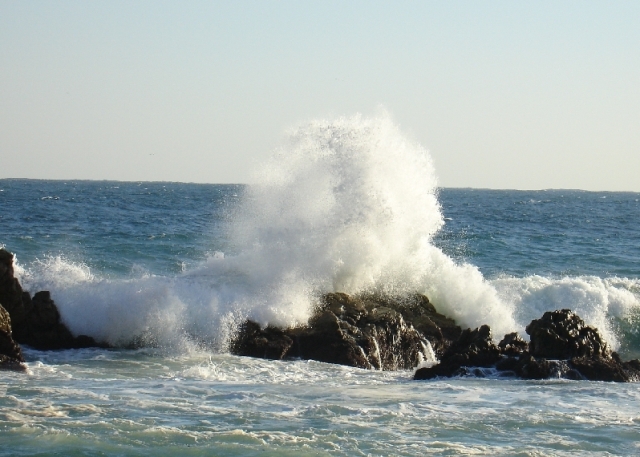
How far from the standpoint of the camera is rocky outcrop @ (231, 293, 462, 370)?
14.3 meters

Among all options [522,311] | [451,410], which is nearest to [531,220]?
[522,311]

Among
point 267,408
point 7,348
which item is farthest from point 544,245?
point 267,408

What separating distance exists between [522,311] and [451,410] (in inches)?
393

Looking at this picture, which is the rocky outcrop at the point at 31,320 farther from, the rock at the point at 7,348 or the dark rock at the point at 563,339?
the dark rock at the point at 563,339

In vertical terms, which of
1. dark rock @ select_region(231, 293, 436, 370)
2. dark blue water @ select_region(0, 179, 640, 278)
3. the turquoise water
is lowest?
the turquoise water

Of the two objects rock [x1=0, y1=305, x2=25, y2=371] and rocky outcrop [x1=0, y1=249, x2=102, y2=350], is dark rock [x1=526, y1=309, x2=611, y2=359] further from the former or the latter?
rock [x1=0, y1=305, x2=25, y2=371]

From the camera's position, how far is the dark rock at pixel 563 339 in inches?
557

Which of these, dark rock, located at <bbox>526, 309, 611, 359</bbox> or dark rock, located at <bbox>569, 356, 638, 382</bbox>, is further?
dark rock, located at <bbox>526, 309, 611, 359</bbox>

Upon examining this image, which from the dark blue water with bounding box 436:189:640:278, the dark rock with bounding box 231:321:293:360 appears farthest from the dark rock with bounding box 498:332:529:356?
the dark blue water with bounding box 436:189:640:278

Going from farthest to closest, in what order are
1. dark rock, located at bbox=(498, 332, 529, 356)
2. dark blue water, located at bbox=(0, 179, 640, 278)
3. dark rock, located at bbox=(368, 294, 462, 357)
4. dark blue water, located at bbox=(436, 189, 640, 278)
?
1. dark blue water, located at bbox=(436, 189, 640, 278)
2. dark blue water, located at bbox=(0, 179, 640, 278)
3. dark rock, located at bbox=(368, 294, 462, 357)
4. dark rock, located at bbox=(498, 332, 529, 356)

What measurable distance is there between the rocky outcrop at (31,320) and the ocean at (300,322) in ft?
1.71

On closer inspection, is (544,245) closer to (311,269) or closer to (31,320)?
(311,269)

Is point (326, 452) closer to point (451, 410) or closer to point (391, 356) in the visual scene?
point (451, 410)

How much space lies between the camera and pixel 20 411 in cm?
984
